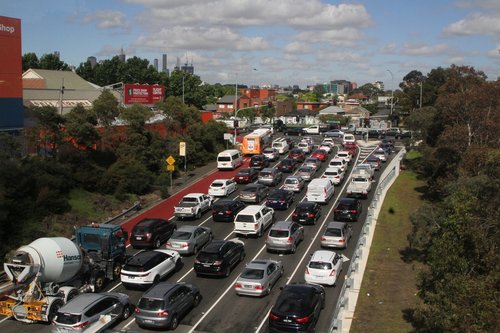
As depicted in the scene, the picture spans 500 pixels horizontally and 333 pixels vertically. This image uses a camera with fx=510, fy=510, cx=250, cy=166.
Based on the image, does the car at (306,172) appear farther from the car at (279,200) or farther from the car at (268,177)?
the car at (279,200)

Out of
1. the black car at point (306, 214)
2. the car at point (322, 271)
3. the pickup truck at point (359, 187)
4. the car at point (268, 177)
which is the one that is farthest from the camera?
the car at point (268, 177)

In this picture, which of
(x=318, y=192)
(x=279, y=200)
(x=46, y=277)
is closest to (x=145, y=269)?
(x=46, y=277)

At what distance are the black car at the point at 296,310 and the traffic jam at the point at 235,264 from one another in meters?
Answer: 0.04

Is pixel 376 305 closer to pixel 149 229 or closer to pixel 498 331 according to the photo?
pixel 498 331

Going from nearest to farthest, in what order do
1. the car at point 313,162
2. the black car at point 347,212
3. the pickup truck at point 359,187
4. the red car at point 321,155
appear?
the black car at point 347,212 → the pickup truck at point 359,187 → the car at point 313,162 → the red car at point 321,155

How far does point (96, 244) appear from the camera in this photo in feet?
78.9

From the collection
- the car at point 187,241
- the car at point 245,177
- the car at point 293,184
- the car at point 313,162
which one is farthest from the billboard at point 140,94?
the car at point 187,241

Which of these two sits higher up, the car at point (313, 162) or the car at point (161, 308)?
the car at point (313, 162)

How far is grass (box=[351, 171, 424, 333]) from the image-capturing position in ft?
64.2

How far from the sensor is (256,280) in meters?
21.3

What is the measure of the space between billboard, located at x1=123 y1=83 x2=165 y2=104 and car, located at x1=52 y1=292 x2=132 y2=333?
5774cm

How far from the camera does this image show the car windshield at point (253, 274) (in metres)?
21.4

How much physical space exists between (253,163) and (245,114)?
80.6 metres

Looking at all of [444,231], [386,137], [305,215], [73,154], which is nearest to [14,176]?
[73,154]
